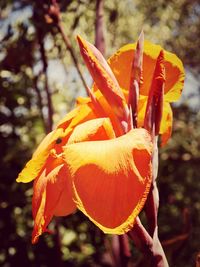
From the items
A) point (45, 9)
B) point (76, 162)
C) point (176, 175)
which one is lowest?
point (176, 175)

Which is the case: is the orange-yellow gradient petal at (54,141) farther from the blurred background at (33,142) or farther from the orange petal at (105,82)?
the blurred background at (33,142)

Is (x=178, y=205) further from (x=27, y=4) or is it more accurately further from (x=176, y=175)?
(x=27, y=4)

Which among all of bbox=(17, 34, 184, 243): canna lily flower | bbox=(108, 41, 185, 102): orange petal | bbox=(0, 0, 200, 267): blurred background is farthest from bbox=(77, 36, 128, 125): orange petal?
bbox=(0, 0, 200, 267): blurred background

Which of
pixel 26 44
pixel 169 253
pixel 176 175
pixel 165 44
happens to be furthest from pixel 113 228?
pixel 165 44

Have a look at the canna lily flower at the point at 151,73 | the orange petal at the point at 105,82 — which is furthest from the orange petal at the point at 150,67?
the orange petal at the point at 105,82

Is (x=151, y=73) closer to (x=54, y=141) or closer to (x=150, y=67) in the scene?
(x=150, y=67)

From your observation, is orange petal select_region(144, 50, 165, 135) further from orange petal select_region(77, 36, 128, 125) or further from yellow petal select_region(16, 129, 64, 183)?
yellow petal select_region(16, 129, 64, 183)
